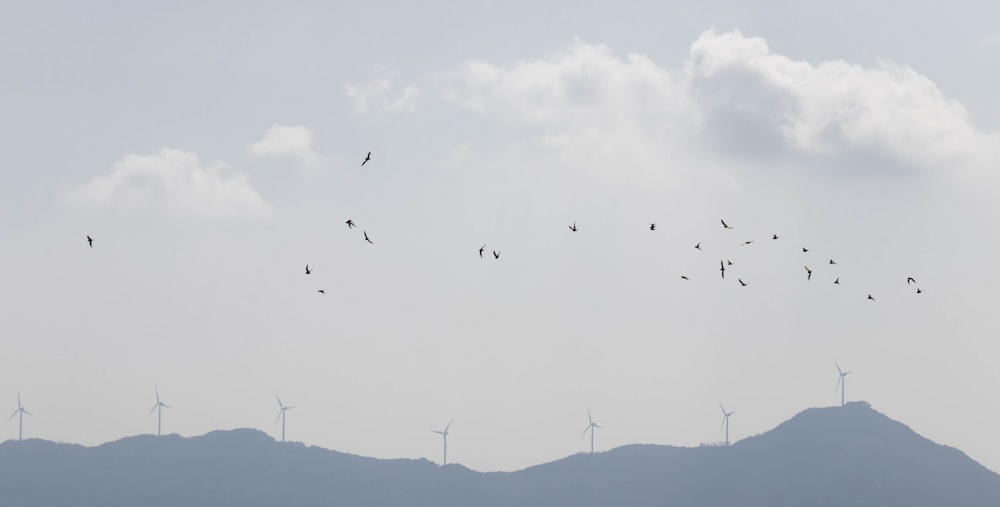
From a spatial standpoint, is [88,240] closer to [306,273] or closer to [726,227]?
[306,273]

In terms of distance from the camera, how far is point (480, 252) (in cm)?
13688

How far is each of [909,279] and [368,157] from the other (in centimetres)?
7037

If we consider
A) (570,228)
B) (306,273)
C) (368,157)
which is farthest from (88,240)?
(570,228)

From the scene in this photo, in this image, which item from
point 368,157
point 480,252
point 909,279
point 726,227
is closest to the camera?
point 368,157

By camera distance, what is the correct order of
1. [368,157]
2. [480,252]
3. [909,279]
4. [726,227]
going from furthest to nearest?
[909,279] < [726,227] < [480,252] < [368,157]

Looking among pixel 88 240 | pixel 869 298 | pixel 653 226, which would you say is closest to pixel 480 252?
pixel 653 226

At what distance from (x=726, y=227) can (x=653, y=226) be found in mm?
9297

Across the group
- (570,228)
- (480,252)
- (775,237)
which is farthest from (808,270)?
(480,252)

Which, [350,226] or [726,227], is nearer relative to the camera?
[350,226]

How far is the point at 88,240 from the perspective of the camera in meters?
142

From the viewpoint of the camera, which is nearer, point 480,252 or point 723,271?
point 480,252

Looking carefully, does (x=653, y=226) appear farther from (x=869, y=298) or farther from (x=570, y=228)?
(x=869, y=298)

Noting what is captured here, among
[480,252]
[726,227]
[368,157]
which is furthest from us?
[726,227]

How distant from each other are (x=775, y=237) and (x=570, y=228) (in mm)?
26112
